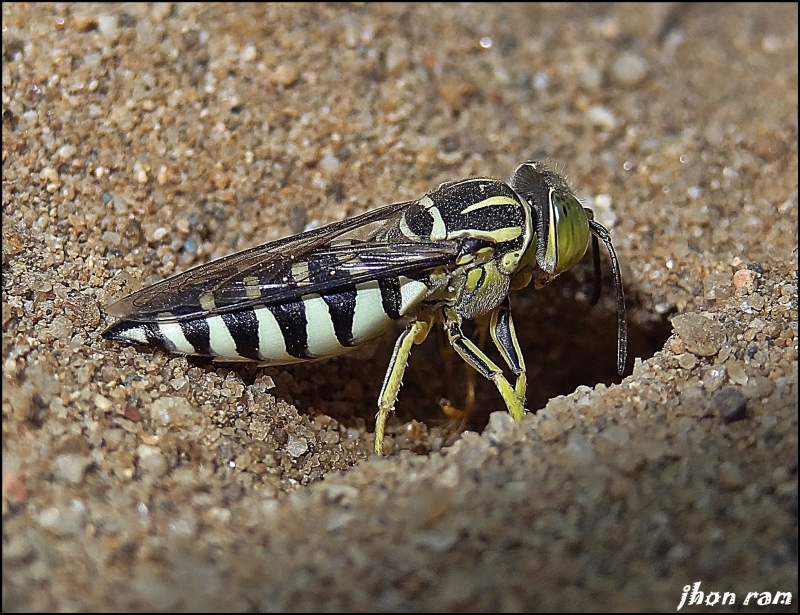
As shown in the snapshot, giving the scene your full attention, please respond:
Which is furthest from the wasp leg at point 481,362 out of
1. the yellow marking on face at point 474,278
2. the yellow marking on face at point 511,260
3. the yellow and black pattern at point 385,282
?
the yellow marking on face at point 511,260

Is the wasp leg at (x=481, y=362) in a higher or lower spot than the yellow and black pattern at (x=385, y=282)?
lower

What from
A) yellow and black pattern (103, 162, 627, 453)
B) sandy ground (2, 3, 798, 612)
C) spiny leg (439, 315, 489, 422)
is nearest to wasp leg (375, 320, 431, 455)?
yellow and black pattern (103, 162, 627, 453)

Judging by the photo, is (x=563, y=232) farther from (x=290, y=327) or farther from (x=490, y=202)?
(x=290, y=327)

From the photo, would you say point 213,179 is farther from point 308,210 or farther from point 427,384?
point 427,384

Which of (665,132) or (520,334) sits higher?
(665,132)

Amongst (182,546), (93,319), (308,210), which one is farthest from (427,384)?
(182,546)

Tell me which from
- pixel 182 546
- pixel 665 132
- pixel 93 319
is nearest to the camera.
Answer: pixel 182 546

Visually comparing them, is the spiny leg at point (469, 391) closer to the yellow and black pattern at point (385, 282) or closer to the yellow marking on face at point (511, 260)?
the yellow and black pattern at point (385, 282)
